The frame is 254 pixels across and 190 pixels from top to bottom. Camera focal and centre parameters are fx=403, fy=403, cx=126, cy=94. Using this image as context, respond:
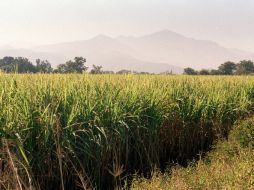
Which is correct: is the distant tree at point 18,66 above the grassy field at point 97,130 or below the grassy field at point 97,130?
above

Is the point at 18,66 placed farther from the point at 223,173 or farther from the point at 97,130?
the point at 223,173

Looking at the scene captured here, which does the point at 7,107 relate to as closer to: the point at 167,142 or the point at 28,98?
the point at 28,98

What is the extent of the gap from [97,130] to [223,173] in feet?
6.41

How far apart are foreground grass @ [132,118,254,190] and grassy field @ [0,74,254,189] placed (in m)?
0.56

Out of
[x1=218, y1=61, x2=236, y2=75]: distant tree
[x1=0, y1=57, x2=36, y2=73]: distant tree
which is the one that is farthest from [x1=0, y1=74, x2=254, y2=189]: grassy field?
[x1=218, y1=61, x2=236, y2=75]: distant tree

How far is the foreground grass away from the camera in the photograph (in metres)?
4.97

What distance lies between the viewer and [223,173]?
5.72m

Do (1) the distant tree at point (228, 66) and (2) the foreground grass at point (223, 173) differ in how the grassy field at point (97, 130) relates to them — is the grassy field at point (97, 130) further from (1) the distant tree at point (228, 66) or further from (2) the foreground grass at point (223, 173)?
(1) the distant tree at point (228, 66)

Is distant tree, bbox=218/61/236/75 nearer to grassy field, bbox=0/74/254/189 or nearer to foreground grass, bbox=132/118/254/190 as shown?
grassy field, bbox=0/74/254/189

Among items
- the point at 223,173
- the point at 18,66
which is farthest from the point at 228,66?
the point at 223,173

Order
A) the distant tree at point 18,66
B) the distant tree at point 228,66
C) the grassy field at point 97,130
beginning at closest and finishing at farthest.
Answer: the grassy field at point 97,130 < the distant tree at point 18,66 < the distant tree at point 228,66

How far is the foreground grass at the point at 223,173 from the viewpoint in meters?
4.97

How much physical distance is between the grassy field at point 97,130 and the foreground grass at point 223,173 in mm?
560

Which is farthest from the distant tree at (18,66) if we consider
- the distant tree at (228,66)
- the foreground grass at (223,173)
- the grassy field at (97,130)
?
the distant tree at (228,66)
